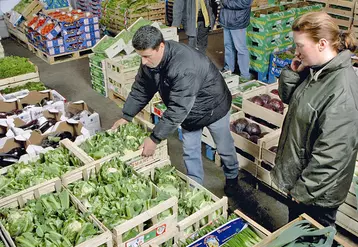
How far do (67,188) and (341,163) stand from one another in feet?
6.67

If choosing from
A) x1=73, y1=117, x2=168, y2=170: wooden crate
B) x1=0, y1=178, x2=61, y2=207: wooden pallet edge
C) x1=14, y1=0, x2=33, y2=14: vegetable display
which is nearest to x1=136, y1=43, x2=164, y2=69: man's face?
x1=73, y1=117, x2=168, y2=170: wooden crate

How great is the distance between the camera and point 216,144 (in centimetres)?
414

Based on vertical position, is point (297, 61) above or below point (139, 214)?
above

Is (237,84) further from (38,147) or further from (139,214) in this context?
(139,214)

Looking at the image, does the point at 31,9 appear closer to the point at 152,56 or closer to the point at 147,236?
the point at 152,56

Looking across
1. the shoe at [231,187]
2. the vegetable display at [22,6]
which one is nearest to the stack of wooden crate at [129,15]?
the vegetable display at [22,6]

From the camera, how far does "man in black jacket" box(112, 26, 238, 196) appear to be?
3.35m

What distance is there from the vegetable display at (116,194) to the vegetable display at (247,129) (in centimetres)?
185

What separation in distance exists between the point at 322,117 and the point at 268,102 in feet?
8.69

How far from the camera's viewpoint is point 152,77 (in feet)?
12.1

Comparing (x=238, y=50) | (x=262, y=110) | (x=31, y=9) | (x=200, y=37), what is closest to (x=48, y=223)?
(x=262, y=110)

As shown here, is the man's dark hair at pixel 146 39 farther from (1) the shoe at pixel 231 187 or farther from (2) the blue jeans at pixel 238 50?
(2) the blue jeans at pixel 238 50

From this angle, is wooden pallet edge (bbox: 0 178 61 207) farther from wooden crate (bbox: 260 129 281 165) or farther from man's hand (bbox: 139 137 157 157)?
wooden crate (bbox: 260 129 281 165)

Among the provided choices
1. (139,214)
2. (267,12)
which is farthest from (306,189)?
(267,12)
